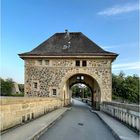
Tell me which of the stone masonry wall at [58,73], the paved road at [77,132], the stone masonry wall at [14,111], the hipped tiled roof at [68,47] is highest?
the hipped tiled roof at [68,47]

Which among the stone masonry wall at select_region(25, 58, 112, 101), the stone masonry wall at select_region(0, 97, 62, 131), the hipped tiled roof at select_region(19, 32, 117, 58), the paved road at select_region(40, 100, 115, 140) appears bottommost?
the paved road at select_region(40, 100, 115, 140)

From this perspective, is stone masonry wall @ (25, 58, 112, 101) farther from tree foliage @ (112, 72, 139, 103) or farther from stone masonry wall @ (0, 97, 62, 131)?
tree foliage @ (112, 72, 139, 103)

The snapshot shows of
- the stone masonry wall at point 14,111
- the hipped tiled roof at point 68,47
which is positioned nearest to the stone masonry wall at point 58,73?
the hipped tiled roof at point 68,47

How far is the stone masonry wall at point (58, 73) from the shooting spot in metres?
41.5

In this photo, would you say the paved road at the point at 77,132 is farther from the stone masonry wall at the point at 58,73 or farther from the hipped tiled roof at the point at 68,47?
the hipped tiled roof at the point at 68,47

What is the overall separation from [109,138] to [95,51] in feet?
102

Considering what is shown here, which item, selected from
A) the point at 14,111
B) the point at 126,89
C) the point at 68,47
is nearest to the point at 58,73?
the point at 68,47

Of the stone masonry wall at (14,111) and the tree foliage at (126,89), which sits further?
the tree foliage at (126,89)

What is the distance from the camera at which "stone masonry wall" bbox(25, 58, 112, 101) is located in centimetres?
4150

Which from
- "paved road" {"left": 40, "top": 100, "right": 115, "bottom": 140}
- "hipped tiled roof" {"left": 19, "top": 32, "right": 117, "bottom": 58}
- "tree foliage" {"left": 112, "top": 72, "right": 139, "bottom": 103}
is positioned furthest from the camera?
"tree foliage" {"left": 112, "top": 72, "right": 139, "bottom": 103}

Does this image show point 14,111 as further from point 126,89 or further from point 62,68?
point 126,89

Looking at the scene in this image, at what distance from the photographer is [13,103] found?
42.3 ft

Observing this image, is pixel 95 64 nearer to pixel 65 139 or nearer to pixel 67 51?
pixel 67 51

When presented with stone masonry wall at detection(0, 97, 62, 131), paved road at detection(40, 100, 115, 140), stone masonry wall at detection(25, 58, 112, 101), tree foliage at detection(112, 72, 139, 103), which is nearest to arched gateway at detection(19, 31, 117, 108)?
stone masonry wall at detection(25, 58, 112, 101)
